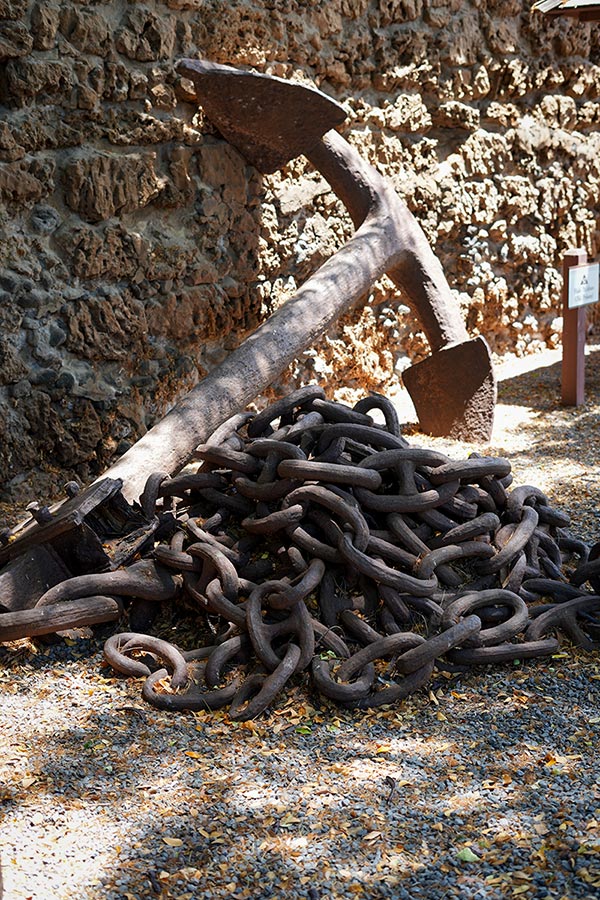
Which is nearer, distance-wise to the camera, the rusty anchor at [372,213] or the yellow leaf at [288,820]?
the yellow leaf at [288,820]

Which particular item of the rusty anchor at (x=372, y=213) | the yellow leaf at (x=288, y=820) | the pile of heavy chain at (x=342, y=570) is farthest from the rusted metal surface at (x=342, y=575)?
the rusty anchor at (x=372, y=213)

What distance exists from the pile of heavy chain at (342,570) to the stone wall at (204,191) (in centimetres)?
130

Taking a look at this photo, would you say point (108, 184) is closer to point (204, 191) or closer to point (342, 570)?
point (204, 191)

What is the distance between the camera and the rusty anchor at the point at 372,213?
421 cm

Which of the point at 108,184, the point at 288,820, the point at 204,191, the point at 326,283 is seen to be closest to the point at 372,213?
the point at 326,283

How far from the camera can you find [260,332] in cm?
395

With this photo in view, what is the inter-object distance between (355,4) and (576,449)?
2.62m

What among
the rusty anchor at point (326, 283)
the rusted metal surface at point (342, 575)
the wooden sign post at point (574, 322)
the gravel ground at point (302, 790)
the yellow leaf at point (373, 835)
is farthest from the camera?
the wooden sign post at point (574, 322)

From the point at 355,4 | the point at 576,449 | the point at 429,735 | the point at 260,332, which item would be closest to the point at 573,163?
the point at 355,4

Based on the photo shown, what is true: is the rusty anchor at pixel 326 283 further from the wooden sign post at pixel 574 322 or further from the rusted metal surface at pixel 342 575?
the wooden sign post at pixel 574 322

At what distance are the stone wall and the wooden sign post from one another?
30.3 inches

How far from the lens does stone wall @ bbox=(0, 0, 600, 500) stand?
13.0 feet

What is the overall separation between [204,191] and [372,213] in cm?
79

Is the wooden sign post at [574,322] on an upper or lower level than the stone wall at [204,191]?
lower
